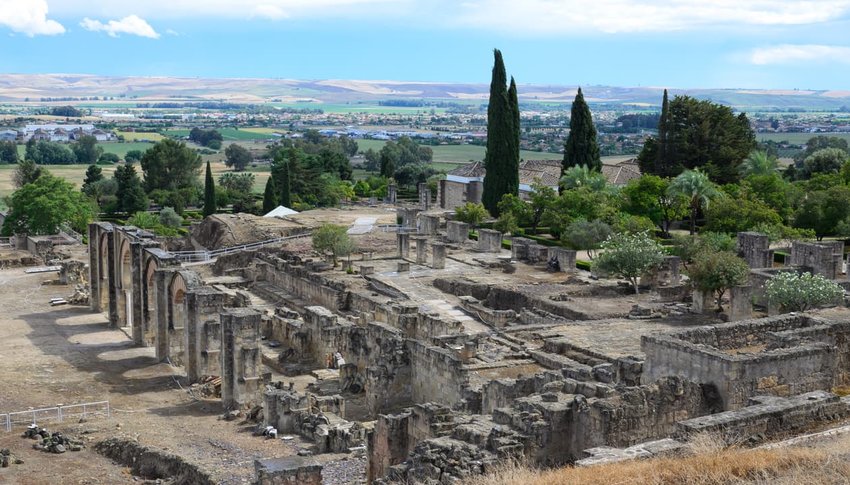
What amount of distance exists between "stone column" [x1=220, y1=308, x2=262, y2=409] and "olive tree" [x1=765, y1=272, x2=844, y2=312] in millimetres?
12866

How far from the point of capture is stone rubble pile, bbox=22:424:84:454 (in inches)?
878

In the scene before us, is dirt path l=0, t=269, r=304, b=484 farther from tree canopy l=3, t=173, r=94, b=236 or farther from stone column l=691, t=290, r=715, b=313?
tree canopy l=3, t=173, r=94, b=236

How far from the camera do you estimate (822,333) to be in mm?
18828

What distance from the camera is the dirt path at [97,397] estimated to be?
69.1ft

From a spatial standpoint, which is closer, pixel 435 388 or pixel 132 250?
pixel 435 388

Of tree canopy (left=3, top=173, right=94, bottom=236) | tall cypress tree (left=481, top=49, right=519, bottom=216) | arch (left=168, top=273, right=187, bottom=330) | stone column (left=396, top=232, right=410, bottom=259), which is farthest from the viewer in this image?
tree canopy (left=3, top=173, right=94, bottom=236)

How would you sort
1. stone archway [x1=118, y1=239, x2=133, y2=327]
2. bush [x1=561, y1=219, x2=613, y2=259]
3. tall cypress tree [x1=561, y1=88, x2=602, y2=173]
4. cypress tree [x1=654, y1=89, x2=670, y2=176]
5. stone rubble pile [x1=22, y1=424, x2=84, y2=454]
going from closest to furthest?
stone rubble pile [x1=22, y1=424, x2=84, y2=454], stone archway [x1=118, y1=239, x2=133, y2=327], bush [x1=561, y1=219, x2=613, y2=259], tall cypress tree [x1=561, y1=88, x2=602, y2=173], cypress tree [x1=654, y1=89, x2=670, y2=176]

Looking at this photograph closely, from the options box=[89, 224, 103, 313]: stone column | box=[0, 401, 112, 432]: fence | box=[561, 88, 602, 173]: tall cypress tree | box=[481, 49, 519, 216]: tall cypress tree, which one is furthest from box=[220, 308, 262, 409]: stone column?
box=[561, 88, 602, 173]: tall cypress tree

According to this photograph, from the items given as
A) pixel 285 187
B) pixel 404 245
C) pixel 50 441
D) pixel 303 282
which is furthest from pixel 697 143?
pixel 50 441

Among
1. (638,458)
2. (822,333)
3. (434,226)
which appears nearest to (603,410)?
(638,458)

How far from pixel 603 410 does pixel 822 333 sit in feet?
18.6

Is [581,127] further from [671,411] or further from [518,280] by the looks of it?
[671,411]

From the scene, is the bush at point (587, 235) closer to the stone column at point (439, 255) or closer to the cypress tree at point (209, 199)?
the stone column at point (439, 255)

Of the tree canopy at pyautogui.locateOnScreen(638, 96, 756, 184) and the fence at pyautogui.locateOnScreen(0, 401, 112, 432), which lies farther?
the tree canopy at pyautogui.locateOnScreen(638, 96, 756, 184)
